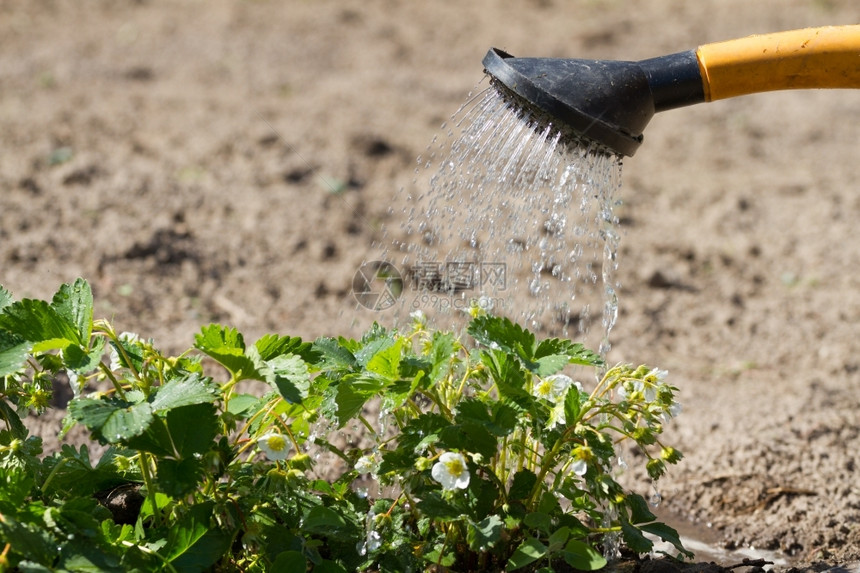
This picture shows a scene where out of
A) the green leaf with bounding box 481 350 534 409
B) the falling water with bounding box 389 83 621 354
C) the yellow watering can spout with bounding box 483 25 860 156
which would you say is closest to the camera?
the green leaf with bounding box 481 350 534 409

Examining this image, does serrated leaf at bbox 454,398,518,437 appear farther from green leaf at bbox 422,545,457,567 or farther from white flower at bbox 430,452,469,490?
green leaf at bbox 422,545,457,567

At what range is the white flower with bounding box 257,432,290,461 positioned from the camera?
1.62 metres

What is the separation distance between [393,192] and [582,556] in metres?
3.16

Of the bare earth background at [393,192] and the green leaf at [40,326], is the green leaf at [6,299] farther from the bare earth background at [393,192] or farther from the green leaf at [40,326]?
the bare earth background at [393,192]

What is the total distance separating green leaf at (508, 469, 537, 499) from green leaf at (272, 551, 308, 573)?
0.40 m

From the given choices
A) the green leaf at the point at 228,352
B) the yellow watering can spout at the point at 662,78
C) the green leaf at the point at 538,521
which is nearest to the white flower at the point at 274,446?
the green leaf at the point at 228,352

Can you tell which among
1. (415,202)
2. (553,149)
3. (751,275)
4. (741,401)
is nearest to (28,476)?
(553,149)

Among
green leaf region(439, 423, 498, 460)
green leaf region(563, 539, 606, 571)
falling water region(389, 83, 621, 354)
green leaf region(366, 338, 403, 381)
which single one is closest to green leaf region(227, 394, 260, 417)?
green leaf region(366, 338, 403, 381)

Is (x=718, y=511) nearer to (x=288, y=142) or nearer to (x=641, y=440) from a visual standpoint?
(x=641, y=440)

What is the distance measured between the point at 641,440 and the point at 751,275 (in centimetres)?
279

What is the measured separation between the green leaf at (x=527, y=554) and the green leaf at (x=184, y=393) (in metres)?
0.57

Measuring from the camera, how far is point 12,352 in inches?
62.9

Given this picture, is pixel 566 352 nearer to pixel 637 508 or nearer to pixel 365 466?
pixel 637 508

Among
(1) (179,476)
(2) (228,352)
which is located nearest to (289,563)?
(1) (179,476)
